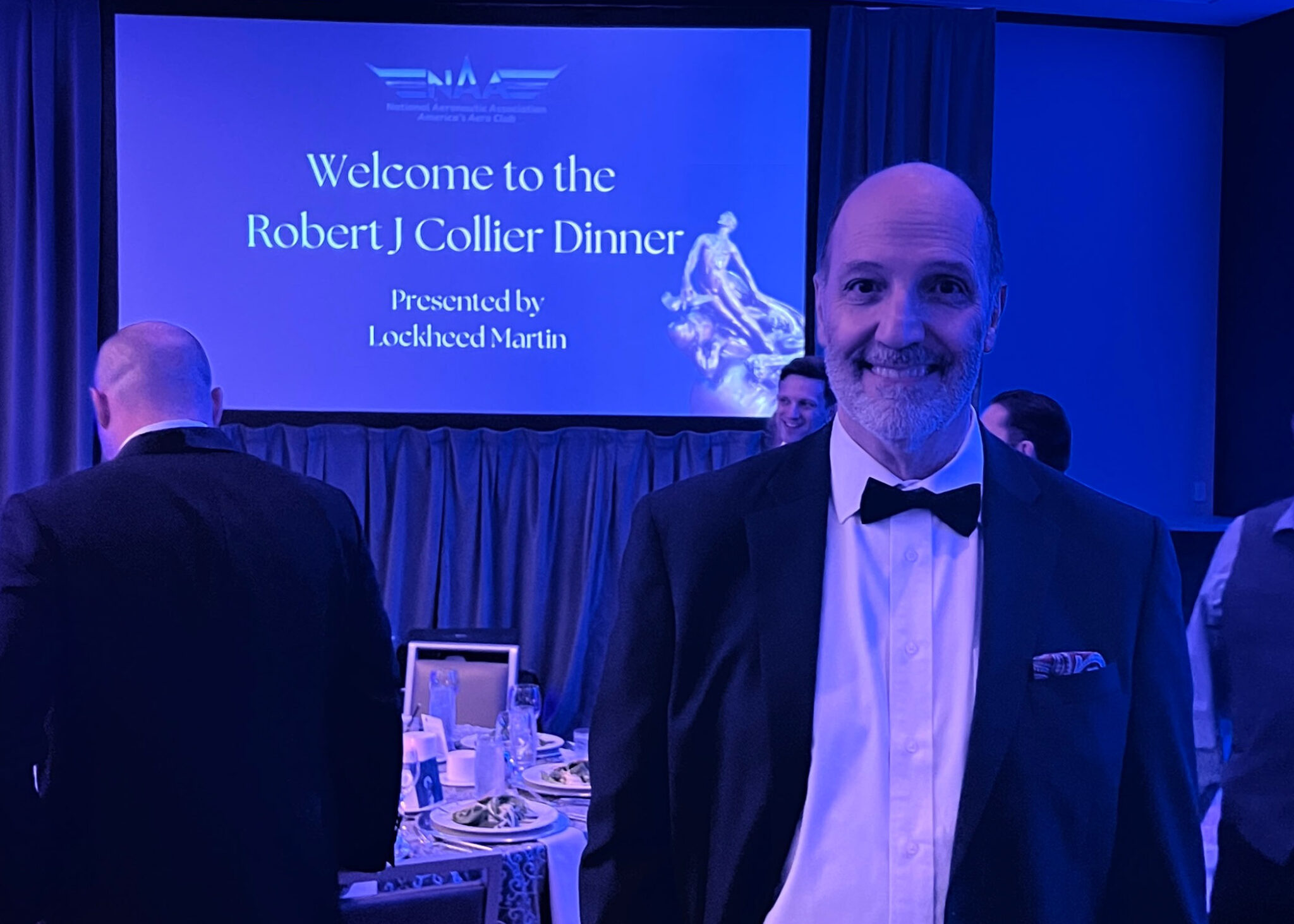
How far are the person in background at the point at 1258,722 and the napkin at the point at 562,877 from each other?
1.26 metres

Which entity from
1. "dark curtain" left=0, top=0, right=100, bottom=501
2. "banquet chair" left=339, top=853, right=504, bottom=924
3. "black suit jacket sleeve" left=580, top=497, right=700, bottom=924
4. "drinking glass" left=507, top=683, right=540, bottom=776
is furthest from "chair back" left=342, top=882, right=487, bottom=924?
"dark curtain" left=0, top=0, right=100, bottom=501

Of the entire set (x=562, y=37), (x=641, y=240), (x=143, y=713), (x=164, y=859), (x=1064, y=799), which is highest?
(x=562, y=37)

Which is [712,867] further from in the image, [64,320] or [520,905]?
[64,320]

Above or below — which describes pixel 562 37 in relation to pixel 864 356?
above

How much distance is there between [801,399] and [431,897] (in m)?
2.53

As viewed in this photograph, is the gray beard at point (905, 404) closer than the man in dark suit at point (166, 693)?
Yes

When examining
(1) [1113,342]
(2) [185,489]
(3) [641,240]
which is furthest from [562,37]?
(2) [185,489]

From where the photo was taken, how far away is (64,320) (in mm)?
5559

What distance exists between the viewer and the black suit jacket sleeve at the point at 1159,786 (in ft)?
3.90

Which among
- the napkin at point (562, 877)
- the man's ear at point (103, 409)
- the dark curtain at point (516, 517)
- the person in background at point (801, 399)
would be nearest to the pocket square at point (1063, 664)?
the napkin at point (562, 877)

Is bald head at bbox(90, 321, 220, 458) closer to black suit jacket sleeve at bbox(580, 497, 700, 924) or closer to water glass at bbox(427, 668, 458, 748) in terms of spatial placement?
water glass at bbox(427, 668, 458, 748)

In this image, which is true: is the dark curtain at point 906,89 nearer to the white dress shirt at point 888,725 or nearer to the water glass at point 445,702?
the water glass at point 445,702

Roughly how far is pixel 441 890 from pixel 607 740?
1.32 metres

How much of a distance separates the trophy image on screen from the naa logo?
3.37 ft
